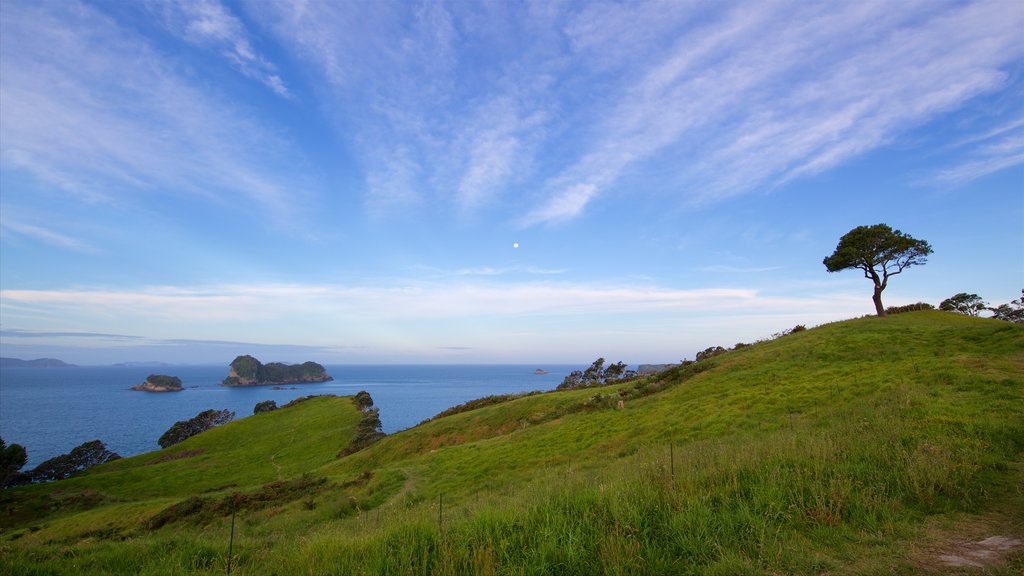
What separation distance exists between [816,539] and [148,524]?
1288 inches

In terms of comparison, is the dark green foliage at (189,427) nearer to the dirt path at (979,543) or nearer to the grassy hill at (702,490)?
the grassy hill at (702,490)

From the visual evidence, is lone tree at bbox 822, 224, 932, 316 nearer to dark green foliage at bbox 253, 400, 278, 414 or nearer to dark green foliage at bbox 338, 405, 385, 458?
dark green foliage at bbox 338, 405, 385, 458

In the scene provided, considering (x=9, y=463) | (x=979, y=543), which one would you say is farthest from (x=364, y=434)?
(x=979, y=543)

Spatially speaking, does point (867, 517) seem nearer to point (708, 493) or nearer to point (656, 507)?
point (708, 493)

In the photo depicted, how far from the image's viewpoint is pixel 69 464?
58219 millimetres

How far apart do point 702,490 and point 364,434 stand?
50.5 meters

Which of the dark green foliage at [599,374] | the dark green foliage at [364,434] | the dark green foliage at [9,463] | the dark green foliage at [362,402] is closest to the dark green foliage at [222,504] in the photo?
the dark green foliage at [364,434]

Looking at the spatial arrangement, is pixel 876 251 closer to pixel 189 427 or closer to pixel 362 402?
pixel 362 402

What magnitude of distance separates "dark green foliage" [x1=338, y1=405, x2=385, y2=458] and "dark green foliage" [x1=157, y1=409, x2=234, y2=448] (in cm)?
4351

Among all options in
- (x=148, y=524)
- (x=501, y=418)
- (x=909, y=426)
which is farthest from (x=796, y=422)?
(x=148, y=524)

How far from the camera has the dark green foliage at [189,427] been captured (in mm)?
75938

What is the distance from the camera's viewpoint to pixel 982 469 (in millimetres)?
8086

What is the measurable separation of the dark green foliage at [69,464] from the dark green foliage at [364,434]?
1599 inches

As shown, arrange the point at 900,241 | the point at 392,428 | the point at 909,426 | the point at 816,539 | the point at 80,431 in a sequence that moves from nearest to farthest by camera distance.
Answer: the point at 816,539, the point at 909,426, the point at 900,241, the point at 392,428, the point at 80,431
